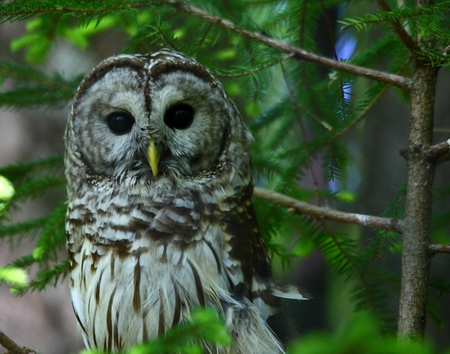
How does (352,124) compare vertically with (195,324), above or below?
above

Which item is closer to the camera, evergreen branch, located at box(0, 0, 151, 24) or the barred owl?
evergreen branch, located at box(0, 0, 151, 24)

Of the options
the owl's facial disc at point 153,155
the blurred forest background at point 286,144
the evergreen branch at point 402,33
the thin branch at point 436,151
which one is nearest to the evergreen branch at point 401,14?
the evergreen branch at point 402,33

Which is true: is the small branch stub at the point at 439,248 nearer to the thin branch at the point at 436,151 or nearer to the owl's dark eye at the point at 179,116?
the thin branch at the point at 436,151

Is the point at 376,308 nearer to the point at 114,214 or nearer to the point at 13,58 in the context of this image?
the point at 114,214

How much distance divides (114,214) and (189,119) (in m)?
0.41

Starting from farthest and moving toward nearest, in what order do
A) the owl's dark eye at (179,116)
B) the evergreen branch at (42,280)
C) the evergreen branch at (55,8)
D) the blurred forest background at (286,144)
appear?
the blurred forest background at (286,144), the evergreen branch at (42,280), the owl's dark eye at (179,116), the evergreen branch at (55,8)

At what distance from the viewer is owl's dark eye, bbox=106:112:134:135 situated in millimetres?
1678

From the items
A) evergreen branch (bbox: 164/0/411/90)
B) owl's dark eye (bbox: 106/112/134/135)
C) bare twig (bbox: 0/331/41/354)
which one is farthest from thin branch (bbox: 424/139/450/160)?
bare twig (bbox: 0/331/41/354)

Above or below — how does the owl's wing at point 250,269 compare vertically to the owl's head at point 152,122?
below

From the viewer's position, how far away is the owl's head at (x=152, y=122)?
63.7 inches

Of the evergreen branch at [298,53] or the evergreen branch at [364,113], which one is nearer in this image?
the evergreen branch at [298,53]

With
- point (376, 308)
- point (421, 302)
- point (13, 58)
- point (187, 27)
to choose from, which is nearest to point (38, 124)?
point (13, 58)

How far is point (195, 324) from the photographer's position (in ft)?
2.77

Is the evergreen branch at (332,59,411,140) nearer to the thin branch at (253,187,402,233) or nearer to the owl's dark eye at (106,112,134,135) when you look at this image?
the thin branch at (253,187,402,233)
